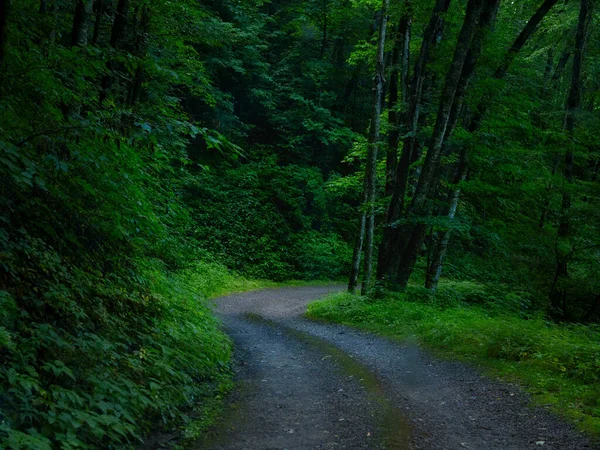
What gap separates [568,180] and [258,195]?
15911mm

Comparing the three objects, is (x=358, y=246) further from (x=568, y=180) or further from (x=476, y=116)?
(x=568, y=180)

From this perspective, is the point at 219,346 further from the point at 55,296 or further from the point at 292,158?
the point at 292,158

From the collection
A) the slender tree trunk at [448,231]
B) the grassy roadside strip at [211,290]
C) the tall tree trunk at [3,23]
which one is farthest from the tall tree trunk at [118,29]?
the slender tree trunk at [448,231]

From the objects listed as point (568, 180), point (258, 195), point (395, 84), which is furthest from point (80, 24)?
point (258, 195)

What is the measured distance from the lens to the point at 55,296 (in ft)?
14.3

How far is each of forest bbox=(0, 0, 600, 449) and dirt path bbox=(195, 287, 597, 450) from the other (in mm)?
558

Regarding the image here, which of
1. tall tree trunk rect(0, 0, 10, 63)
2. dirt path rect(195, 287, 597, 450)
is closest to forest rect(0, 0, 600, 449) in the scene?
tall tree trunk rect(0, 0, 10, 63)

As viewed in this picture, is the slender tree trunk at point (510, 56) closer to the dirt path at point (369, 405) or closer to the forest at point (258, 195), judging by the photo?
the forest at point (258, 195)

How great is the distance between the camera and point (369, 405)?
19.9 ft

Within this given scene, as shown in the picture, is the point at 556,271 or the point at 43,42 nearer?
the point at 43,42

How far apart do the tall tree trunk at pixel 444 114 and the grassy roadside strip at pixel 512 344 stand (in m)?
1.38

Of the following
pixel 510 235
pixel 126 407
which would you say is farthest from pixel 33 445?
pixel 510 235

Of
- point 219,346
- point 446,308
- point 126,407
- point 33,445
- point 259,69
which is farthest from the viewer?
point 259,69

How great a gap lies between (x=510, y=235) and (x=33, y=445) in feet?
42.8
